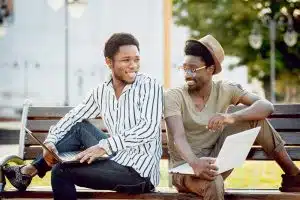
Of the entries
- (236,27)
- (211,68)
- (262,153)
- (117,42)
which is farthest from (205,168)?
(236,27)

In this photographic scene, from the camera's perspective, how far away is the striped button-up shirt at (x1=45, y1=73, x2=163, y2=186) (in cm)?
495

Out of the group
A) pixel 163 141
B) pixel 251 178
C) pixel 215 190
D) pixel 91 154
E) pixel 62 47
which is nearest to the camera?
pixel 215 190

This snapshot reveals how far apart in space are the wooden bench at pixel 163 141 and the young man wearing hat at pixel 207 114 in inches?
5.9

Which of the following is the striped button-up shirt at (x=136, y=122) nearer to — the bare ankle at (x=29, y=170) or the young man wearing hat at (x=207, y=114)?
the young man wearing hat at (x=207, y=114)

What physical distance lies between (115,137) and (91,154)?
0.19 meters

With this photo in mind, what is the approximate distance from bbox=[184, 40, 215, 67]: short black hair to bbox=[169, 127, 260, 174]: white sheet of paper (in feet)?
1.84

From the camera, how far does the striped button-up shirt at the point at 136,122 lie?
4945 millimetres

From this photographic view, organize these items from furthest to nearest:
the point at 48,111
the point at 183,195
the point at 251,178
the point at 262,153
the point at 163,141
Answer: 1. the point at 251,178
2. the point at 48,111
3. the point at 163,141
4. the point at 262,153
5. the point at 183,195

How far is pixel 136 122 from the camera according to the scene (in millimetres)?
5020

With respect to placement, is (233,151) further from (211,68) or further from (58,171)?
(58,171)

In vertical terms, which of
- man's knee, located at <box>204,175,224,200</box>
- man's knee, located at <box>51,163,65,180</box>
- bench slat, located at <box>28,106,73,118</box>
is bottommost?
man's knee, located at <box>204,175,224,200</box>

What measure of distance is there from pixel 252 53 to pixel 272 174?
26.9 m

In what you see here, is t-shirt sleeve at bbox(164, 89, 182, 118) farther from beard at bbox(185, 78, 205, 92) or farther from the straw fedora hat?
the straw fedora hat

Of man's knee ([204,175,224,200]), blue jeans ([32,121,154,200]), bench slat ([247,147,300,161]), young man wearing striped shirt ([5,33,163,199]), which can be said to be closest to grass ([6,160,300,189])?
bench slat ([247,147,300,161])
